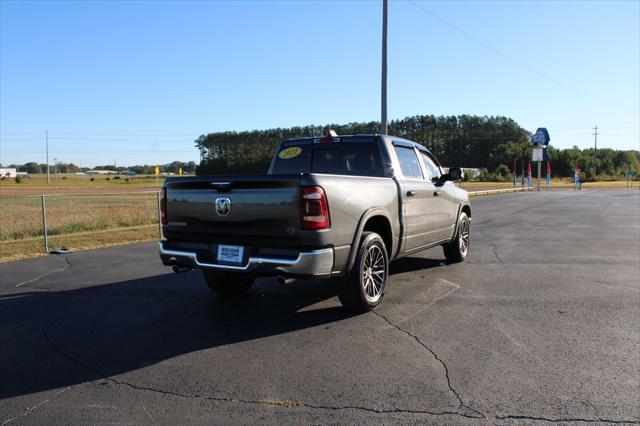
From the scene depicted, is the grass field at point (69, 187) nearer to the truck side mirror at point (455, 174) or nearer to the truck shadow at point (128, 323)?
the truck shadow at point (128, 323)

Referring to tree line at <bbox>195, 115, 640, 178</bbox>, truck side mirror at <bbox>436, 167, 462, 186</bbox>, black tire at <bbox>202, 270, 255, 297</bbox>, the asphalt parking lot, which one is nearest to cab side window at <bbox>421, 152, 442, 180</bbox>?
truck side mirror at <bbox>436, 167, 462, 186</bbox>

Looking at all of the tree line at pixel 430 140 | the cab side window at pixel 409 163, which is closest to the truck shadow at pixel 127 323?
the cab side window at pixel 409 163

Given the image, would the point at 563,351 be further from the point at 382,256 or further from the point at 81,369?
the point at 81,369

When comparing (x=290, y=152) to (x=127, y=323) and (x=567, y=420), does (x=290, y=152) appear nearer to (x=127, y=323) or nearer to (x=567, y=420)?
(x=127, y=323)

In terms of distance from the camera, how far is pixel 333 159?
6.70 meters

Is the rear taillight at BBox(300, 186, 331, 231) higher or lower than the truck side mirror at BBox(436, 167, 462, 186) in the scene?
lower

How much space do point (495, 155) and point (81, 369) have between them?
115279 mm

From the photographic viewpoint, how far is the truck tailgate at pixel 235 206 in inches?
186

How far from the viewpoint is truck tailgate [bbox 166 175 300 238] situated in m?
4.73

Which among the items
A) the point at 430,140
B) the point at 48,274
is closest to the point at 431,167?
the point at 48,274

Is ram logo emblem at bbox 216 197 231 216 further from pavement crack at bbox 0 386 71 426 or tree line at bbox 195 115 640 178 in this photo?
tree line at bbox 195 115 640 178

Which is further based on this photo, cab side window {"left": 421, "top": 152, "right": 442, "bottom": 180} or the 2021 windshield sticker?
cab side window {"left": 421, "top": 152, "right": 442, "bottom": 180}

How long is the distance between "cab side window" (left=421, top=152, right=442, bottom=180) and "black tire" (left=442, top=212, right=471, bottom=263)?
1.05 meters

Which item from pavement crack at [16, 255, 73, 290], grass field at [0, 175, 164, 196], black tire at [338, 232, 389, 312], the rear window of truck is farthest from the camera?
grass field at [0, 175, 164, 196]
